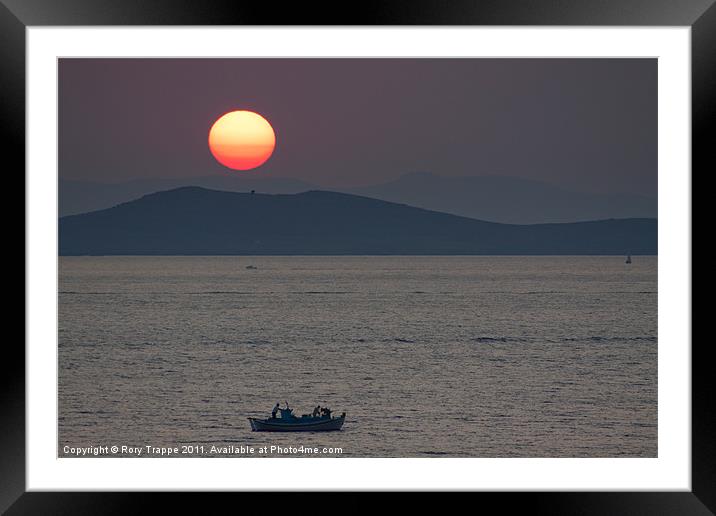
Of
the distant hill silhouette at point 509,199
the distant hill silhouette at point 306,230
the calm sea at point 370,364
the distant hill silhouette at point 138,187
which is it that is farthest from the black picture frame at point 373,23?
the distant hill silhouette at point 509,199

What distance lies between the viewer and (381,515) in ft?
6.87

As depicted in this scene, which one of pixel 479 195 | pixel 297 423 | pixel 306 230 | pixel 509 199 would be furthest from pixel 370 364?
pixel 306 230

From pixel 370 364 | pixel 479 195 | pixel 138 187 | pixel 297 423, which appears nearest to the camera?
pixel 297 423

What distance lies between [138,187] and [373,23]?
4911cm

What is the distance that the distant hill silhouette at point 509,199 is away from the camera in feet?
162

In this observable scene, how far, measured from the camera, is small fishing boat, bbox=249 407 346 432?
18.7m

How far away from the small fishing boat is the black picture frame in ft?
54.4

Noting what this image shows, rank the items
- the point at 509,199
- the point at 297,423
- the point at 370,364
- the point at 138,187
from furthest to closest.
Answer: the point at 509,199 → the point at 138,187 → the point at 370,364 → the point at 297,423

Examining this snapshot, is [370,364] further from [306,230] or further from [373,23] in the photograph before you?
[306,230]

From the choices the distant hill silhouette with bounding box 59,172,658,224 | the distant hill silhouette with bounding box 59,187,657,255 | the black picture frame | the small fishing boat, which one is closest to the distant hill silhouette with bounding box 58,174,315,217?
the distant hill silhouette with bounding box 59,172,658,224

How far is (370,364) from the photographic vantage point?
85.7 feet

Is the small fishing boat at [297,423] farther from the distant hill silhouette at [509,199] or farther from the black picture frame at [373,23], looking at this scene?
the distant hill silhouette at [509,199]

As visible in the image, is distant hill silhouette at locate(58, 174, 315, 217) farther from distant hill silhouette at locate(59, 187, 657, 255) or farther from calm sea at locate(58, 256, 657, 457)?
calm sea at locate(58, 256, 657, 457)

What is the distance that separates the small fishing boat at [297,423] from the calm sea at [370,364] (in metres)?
0.20
